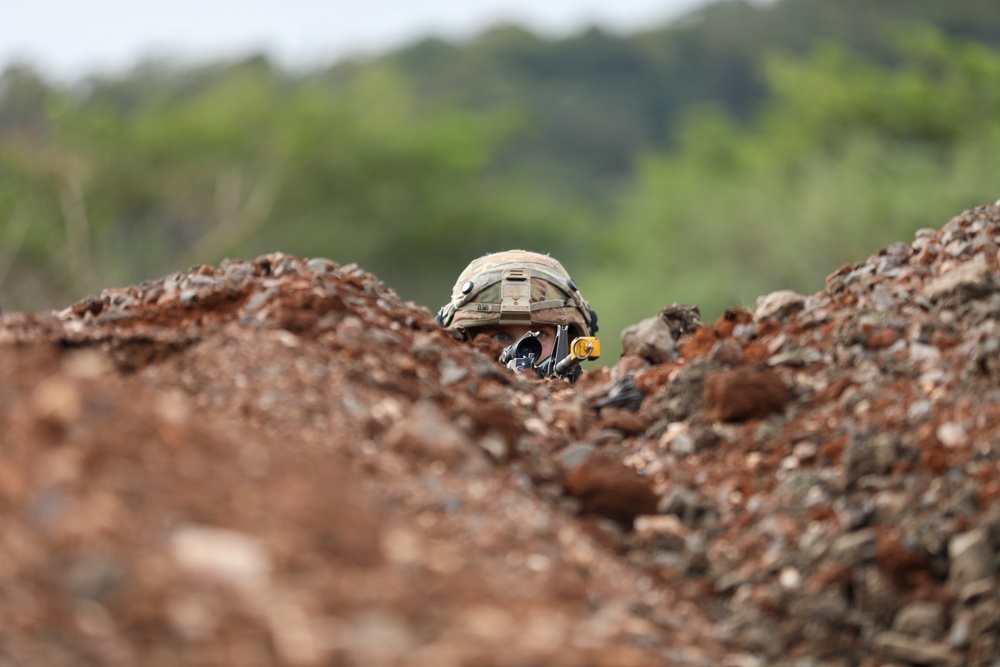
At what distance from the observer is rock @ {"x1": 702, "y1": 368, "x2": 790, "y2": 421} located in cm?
459

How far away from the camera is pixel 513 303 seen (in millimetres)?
6668

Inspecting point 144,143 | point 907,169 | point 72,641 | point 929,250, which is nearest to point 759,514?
point 929,250

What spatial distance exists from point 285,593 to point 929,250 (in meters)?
3.53

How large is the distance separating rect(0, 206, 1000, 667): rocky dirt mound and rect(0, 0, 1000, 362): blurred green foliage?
19361mm

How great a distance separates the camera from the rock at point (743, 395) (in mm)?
4586

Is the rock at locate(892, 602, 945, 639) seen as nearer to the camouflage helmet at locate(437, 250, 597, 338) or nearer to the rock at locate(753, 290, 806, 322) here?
the rock at locate(753, 290, 806, 322)

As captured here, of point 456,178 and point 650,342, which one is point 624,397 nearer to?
point 650,342

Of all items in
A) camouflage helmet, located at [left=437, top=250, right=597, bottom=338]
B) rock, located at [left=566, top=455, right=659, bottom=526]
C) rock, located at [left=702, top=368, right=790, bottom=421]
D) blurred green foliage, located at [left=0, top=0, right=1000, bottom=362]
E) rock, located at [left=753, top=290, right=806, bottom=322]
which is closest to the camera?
rock, located at [left=566, top=455, right=659, bottom=526]

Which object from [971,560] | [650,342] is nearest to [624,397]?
[650,342]

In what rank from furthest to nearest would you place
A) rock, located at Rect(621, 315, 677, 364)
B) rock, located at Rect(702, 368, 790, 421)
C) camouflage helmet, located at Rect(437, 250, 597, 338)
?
camouflage helmet, located at Rect(437, 250, 597, 338)
rock, located at Rect(621, 315, 677, 364)
rock, located at Rect(702, 368, 790, 421)

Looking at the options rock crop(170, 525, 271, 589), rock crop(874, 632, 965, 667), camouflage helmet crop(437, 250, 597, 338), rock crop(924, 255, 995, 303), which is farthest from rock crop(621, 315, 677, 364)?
rock crop(170, 525, 271, 589)

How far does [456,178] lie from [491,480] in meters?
35.8

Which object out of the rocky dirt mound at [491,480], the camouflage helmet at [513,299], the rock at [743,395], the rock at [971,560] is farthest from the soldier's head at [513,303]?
the rock at [971,560]

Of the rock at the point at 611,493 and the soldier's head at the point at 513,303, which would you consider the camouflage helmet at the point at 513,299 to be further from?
the rock at the point at 611,493
